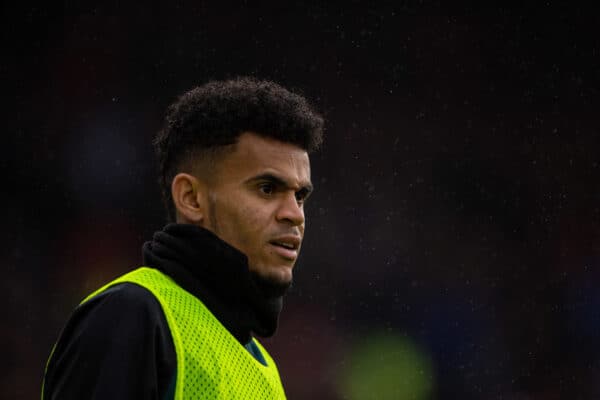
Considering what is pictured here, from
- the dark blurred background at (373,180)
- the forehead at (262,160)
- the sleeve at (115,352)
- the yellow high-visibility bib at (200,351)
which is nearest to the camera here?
the sleeve at (115,352)

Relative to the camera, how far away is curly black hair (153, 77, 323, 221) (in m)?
1.95

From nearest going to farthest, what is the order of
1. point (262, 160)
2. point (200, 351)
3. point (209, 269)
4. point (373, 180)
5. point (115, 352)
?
point (115, 352)
point (200, 351)
point (209, 269)
point (262, 160)
point (373, 180)

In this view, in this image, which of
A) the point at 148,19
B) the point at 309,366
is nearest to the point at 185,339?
the point at 309,366

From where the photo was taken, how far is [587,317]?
10.5 meters

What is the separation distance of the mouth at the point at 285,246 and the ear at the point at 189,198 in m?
0.18

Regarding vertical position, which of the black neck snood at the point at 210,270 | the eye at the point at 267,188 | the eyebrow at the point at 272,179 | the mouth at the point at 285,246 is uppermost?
the eyebrow at the point at 272,179

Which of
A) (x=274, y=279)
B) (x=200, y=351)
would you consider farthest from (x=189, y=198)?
(x=200, y=351)

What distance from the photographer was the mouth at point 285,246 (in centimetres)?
185

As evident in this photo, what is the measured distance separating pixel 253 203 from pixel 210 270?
0.18 meters

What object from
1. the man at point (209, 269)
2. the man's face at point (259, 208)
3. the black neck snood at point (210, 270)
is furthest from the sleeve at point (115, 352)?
the man's face at point (259, 208)

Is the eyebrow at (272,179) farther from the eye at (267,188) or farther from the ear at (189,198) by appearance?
the ear at (189,198)

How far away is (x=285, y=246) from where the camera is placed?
1.86m

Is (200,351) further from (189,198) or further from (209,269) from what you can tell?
(189,198)

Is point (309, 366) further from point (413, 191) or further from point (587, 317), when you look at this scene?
point (587, 317)
